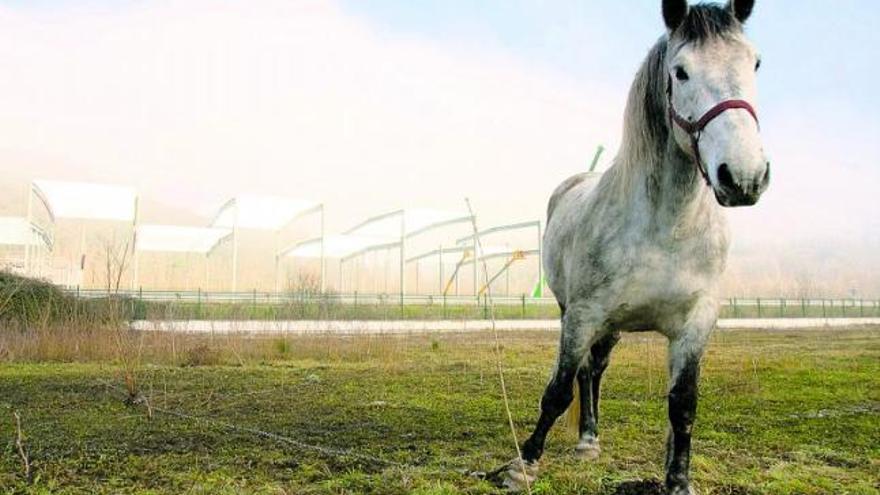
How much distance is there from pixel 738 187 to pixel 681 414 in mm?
1372

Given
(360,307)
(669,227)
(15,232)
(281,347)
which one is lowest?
(281,347)

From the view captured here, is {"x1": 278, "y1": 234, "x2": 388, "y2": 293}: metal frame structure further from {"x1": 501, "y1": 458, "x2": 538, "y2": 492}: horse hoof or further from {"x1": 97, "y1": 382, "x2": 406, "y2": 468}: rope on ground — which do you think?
{"x1": 501, "y1": 458, "x2": 538, "y2": 492}: horse hoof

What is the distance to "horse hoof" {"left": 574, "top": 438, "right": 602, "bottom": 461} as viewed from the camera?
4426mm

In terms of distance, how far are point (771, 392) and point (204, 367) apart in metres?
7.32

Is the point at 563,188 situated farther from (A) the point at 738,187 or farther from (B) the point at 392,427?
(A) the point at 738,187

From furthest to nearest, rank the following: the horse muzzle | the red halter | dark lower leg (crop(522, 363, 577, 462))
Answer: dark lower leg (crop(522, 363, 577, 462)) → the red halter → the horse muzzle

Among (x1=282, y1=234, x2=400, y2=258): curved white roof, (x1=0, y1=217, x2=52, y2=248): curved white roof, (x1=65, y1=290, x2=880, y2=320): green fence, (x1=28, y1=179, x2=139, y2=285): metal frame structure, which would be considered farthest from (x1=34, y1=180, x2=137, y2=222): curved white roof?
(x1=282, y1=234, x2=400, y2=258): curved white roof

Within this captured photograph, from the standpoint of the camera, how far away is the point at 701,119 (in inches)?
115

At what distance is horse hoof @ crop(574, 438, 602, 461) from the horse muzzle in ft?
7.28

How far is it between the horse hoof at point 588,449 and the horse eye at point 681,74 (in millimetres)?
2313

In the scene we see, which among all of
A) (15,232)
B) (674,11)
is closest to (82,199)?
(15,232)

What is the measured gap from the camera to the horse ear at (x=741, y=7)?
3213 mm

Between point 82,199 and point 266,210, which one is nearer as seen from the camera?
point 82,199

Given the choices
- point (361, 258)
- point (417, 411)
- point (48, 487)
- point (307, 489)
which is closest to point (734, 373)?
point (417, 411)
